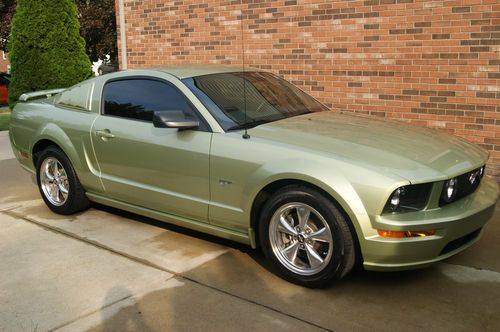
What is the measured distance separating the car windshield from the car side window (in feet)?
0.53

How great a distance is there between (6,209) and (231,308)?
3.49 metres

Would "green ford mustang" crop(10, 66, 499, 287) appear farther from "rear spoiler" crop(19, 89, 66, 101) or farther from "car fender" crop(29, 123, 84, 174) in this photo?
"rear spoiler" crop(19, 89, 66, 101)

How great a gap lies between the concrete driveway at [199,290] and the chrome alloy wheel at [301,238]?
7.1 inches

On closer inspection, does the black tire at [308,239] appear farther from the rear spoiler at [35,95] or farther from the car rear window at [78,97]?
the rear spoiler at [35,95]

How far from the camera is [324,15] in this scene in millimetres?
7352

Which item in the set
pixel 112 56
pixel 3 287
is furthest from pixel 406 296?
pixel 112 56

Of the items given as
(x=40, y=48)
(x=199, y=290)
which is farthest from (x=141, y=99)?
(x=40, y=48)

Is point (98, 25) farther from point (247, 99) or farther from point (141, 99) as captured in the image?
point (247, 99)

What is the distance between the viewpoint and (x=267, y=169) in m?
3.85

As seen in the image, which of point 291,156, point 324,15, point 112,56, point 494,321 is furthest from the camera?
point 112,56

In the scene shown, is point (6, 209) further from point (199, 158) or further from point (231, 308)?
point (231, 308)

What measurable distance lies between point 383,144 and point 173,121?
1550mm

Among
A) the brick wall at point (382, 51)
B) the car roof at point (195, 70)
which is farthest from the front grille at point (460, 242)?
the brick wall at point (382, 51)

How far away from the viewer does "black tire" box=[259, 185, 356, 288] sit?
3.57m
